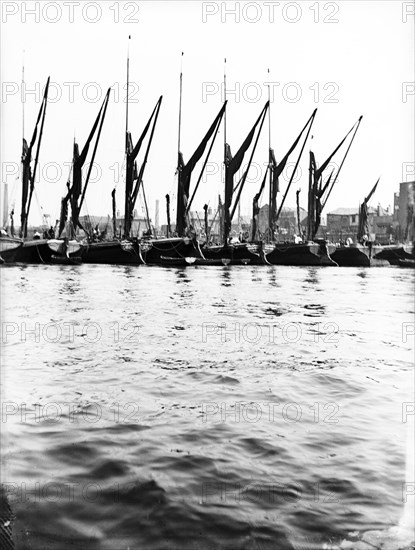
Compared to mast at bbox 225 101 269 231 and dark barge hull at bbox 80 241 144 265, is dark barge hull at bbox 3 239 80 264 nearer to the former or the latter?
dark barge hull at bbox 80 241 144 265

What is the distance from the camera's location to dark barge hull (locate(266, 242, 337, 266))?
61812 millimetres

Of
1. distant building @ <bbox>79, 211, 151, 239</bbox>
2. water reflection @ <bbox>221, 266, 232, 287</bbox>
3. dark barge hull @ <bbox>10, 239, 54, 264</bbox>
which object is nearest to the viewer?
water reflection @ <bbox>221, 266, 232, 287</bbox>

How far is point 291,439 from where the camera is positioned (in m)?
6.51

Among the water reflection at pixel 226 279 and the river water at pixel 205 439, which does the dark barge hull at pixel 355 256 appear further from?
the river water at pixel 205 439

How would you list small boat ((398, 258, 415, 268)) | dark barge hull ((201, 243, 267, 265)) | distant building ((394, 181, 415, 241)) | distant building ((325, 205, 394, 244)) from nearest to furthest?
dark barge hull ((201, 243, 267, 265)), small boat ((398, 258, 415, 268)), distant building ((394, 181, 415, 241)), distant building ((325, 205, 394, 244))

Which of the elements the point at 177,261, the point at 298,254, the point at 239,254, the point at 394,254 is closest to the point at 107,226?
the point at 239,254

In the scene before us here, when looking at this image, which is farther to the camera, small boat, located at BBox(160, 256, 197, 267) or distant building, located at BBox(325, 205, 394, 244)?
distant building, located at BBox(325, 205, 394, 244)

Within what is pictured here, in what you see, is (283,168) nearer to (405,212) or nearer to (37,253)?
(37,253)

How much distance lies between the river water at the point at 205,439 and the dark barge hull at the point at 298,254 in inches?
1875

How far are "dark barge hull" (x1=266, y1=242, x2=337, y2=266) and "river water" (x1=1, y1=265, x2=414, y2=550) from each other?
1875 inches

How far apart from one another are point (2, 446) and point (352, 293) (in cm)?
2525

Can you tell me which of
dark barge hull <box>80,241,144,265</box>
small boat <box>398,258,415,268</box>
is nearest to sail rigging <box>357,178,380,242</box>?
small boat <box>398,258,415,268</box>

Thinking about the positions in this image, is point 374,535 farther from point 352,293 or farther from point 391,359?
point 352,293

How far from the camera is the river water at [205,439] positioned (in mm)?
4523
